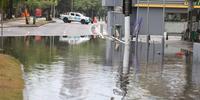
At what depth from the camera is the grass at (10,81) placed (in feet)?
38.2

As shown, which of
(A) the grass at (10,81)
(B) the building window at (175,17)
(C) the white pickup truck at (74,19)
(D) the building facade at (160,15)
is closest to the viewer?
(A) the grass at (10,81)

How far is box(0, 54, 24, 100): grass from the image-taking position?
459 inches

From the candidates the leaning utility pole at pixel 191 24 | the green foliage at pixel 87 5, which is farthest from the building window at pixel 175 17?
the green foliage at pixel 87 5

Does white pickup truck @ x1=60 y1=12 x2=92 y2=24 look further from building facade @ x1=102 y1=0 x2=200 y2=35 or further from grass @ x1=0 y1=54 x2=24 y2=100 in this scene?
grass @ x1=0 y1=54 x2=24 y2=100

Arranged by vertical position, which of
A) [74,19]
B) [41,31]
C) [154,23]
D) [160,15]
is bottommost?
[41,31]

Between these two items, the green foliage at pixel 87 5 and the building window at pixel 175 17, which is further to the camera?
the green foliage at pixel 87 5

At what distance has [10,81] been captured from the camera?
13906mm

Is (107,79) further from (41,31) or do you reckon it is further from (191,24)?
(41,31)

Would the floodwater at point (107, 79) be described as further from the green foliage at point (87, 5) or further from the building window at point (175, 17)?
the green foliage at point (87, 5)

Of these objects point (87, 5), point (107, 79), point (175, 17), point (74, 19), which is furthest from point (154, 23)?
point (87, 5)

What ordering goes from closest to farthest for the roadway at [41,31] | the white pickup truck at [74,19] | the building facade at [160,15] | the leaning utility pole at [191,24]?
1. the leaning utility pole at [191,24]
2. the roadway at [41,31]
3. the building facade at [160,15]
4. the white pickup truck at [74,19]

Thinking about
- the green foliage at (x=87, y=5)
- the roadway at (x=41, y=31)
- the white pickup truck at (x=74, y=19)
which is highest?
the green foliage at (x=87, y=5)

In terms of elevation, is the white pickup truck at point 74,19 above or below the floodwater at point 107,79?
above

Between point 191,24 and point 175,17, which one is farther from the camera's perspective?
point 175,17
